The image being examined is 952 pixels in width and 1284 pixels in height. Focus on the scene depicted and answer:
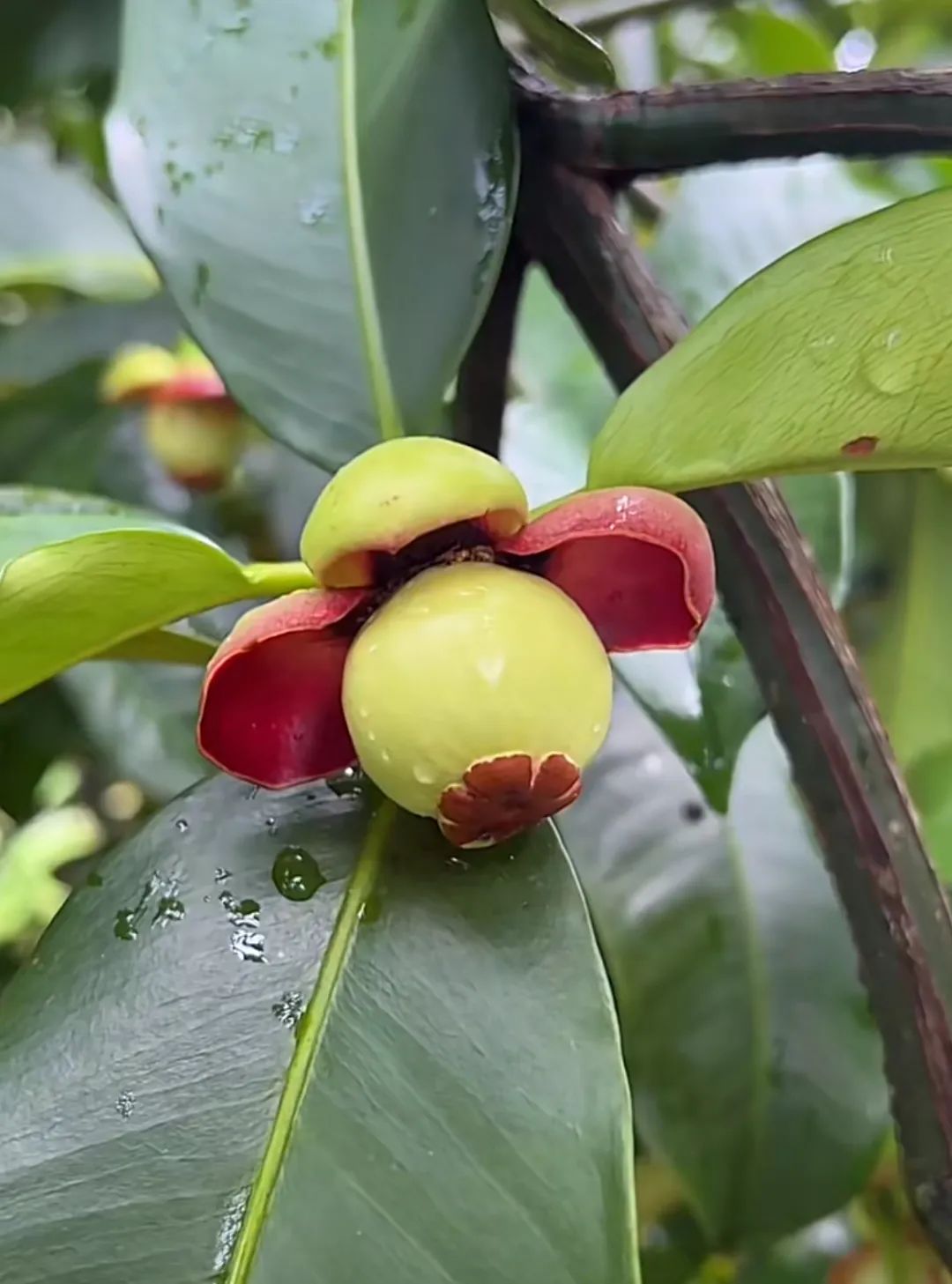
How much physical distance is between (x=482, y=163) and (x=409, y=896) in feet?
0.87

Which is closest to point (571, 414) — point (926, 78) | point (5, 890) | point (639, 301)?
point (639, 301)

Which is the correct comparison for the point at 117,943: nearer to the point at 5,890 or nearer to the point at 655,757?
the point at 655,757

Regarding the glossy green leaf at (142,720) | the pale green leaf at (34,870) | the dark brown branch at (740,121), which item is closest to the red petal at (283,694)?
the dark brown branch at (740,121)

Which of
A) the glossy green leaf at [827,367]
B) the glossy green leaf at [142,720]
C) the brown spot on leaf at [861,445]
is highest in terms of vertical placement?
the glossy green leaf at [827,367]

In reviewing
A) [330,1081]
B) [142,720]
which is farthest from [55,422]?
[330,1081]

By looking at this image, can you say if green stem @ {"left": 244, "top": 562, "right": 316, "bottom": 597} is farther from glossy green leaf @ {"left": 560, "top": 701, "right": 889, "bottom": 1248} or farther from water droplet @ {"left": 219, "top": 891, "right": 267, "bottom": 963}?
glossy green leaf @ {"left": 560, "top": 701, "right": 889, "bottom": 1248}

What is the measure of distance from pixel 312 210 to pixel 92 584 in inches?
7.6

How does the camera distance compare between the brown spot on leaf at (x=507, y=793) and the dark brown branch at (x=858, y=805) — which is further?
the dark brown branch at (x=858, y=805)

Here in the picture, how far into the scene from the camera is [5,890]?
131cm

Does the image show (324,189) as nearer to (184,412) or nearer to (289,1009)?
(289,1009)

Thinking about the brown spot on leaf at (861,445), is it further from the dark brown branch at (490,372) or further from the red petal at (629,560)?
the dark brown branch at (490,372)

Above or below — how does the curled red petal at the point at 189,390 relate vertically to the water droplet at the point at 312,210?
below

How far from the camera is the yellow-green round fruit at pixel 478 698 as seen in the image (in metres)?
0.33

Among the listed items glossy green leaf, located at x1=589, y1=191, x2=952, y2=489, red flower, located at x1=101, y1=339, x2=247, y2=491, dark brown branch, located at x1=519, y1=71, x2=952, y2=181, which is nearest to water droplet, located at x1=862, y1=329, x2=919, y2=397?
glossy green leaf, located at x1=589, y1=191, x2=952, y2=489
